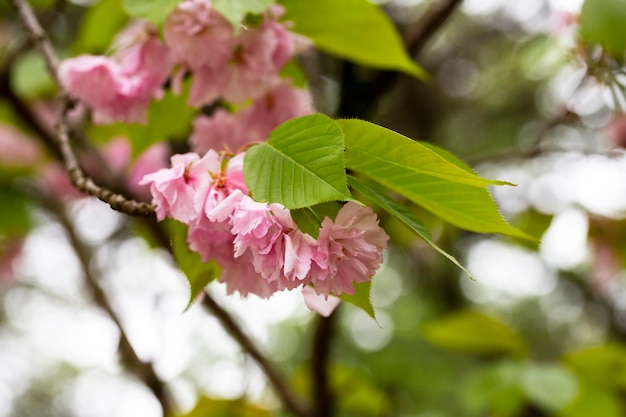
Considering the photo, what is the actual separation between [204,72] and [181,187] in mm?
202

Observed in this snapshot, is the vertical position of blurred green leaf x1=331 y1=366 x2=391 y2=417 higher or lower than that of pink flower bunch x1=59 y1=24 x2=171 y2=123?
lower

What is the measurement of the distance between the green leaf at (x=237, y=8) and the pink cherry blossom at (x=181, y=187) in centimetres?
13

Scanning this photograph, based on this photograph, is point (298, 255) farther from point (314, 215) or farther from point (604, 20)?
point (604, 20)

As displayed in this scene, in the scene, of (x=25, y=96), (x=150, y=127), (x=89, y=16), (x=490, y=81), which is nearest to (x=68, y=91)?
(x=150, y=127)

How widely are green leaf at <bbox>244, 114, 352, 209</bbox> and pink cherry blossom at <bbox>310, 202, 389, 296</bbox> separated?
34mm

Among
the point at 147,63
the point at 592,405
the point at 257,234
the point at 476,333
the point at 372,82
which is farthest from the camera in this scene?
the point at 476,333

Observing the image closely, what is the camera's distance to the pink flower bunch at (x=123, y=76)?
599mm

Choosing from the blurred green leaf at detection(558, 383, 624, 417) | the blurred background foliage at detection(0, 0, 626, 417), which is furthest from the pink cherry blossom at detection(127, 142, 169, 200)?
the blurred green leaf at detection(558, 383, 624, 417)

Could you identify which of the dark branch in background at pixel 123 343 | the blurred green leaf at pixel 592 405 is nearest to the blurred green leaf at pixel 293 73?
the dark branch in background at pixel 123 343

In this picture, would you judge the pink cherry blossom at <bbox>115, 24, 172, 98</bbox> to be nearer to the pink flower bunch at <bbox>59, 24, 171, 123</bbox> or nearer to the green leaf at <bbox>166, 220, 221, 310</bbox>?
the pink flower bunch at <bbox>59, 24, 171, 123</bbox>

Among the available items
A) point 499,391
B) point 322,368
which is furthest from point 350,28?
point 499,391

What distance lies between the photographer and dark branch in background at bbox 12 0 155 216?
0.46m

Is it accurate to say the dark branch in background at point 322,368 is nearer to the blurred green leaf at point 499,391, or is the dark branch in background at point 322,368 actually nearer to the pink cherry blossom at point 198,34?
the blurred green leaf at point 499,391

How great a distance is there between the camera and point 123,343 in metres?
1.03
